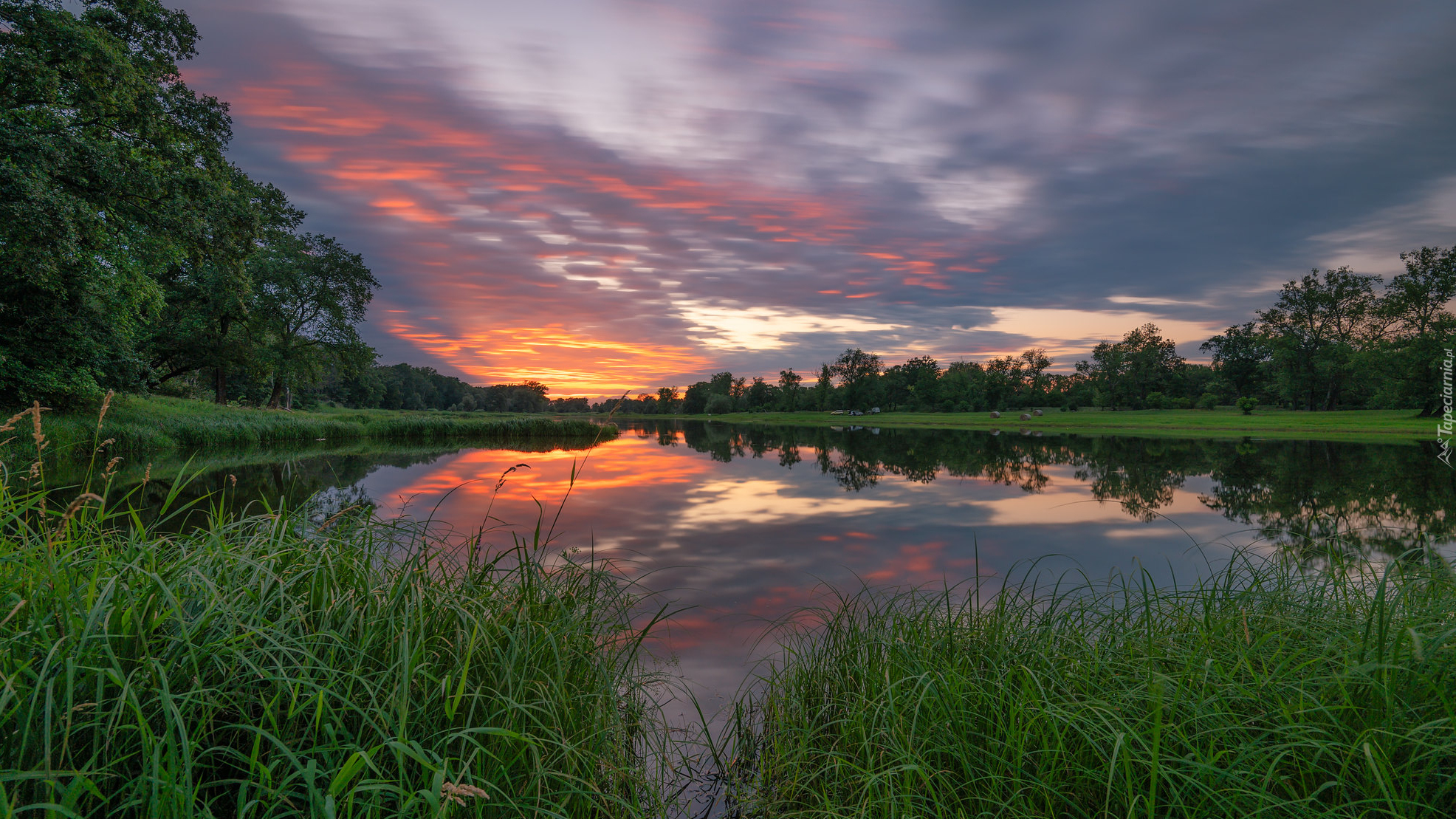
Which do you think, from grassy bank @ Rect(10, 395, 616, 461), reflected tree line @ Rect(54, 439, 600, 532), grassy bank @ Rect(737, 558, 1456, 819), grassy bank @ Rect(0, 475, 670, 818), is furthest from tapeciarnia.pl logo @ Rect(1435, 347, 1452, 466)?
reflected tree line @ Rect(54, 439, 600, 532)

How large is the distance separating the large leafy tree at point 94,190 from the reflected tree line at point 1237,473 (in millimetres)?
22600

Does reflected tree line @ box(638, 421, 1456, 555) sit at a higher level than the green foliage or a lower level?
lower

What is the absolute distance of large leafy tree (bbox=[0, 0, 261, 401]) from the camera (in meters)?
15.3

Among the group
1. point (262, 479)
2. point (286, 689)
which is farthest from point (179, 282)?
point (286, 689)

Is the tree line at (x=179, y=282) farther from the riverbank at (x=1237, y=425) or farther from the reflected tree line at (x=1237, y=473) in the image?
the reflected tree line at (x=1237, y=473)

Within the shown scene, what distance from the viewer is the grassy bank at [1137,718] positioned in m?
2.31

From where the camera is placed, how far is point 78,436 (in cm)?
1902

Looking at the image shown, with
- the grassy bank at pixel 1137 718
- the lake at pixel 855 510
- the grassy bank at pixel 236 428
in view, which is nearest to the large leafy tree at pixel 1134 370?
the lake at pixel 855 510

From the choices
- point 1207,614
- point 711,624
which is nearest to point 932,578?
point 711,624

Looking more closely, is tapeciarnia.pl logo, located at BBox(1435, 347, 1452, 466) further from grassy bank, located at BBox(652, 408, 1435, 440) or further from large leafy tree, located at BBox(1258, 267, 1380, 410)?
large leafy tree, located at BBox(1258, 267, 1380, 410)

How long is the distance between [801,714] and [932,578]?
5.00 m

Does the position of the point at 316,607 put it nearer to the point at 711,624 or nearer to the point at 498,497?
the point at 711,624

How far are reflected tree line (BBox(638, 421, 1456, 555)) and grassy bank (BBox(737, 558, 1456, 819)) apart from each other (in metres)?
0.90

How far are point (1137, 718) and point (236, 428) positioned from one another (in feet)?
118
